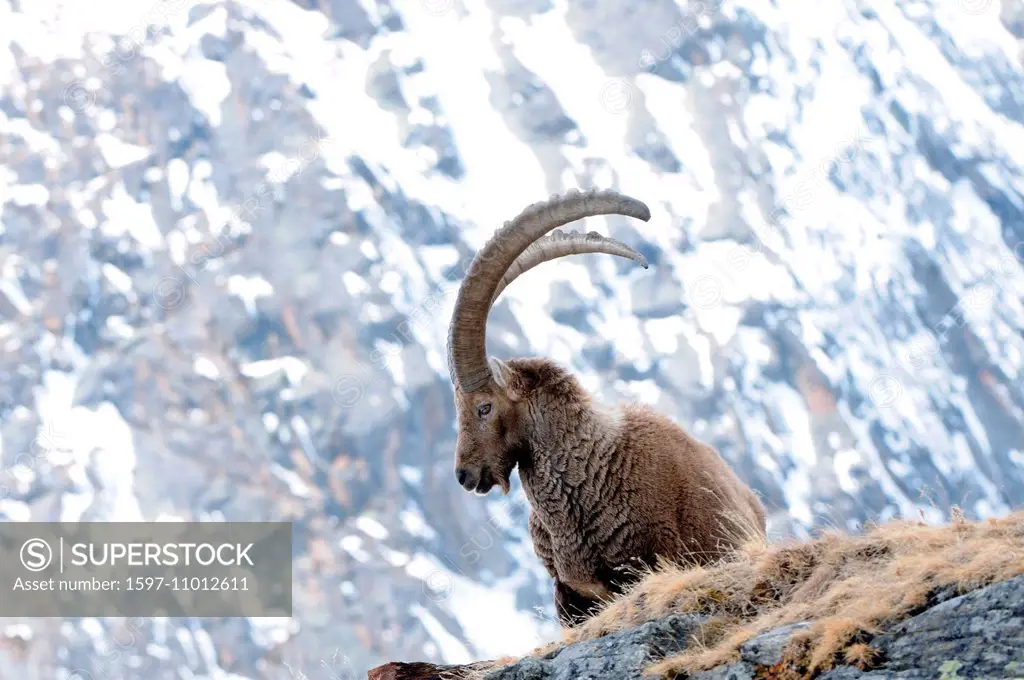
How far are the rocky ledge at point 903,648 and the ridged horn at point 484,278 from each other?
3173 mm

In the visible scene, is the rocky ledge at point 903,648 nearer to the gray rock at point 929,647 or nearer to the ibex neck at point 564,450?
the gray rock at point 929,647

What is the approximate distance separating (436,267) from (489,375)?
14236 centimetres

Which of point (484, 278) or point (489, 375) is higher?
point (484, 278)

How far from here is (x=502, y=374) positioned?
10195mm

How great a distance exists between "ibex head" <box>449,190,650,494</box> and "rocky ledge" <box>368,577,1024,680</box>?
2829mm

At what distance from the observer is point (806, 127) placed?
508 ft

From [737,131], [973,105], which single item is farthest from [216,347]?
[973,105]

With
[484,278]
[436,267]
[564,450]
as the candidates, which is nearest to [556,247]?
[484,278]

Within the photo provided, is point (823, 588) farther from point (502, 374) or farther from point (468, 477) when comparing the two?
point (502, 374)

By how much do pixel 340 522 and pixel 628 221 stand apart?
4674 centimetres

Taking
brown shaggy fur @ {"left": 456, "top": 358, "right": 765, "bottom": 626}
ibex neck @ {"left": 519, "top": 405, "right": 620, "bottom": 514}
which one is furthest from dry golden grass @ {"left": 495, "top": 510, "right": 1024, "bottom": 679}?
ibex neck @ {"left": 519, "top": 405, "right": 620, "bottom": 514}

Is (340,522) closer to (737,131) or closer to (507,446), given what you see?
(737,131)

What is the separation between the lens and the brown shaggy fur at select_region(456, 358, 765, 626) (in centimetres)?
977

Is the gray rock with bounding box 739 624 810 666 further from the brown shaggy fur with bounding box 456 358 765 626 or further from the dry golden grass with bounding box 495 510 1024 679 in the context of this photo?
the brown shaggy fur with bounding box 456 358 765 626
